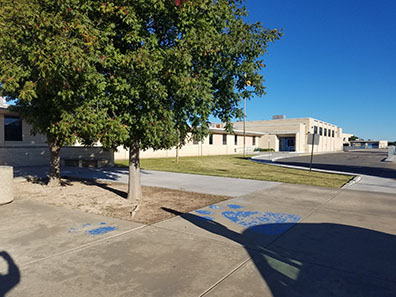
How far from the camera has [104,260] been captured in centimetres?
400

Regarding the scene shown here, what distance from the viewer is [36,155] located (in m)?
18.8

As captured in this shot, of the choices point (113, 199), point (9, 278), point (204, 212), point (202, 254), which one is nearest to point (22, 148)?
point (113, 199)

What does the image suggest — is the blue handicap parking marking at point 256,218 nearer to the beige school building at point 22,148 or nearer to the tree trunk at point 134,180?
the tree trunk at point 134,180

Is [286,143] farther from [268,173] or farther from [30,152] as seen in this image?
[30,152]

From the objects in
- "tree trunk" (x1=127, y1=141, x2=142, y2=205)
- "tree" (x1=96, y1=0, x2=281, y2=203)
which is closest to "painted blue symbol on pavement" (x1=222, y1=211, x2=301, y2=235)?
"tree" (x1=96, y1=0, x2=281, y2=203)

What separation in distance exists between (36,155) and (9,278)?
17869 mm

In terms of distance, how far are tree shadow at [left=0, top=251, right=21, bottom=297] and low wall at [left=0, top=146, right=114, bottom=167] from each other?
14.1 metres

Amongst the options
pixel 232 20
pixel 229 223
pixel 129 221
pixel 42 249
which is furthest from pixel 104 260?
pixel 232 20

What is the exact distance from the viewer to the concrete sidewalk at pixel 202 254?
3322mm

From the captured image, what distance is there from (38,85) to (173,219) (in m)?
4.05

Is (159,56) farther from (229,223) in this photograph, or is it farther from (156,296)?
(156,296)

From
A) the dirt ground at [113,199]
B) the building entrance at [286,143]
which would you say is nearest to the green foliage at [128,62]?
the dirt ground at [113,199]

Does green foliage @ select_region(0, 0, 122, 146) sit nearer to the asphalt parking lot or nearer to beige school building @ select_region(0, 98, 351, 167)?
beige school building @ select_region(0, 98, 351, 167)

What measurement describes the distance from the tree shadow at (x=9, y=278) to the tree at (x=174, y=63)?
11.0ft
